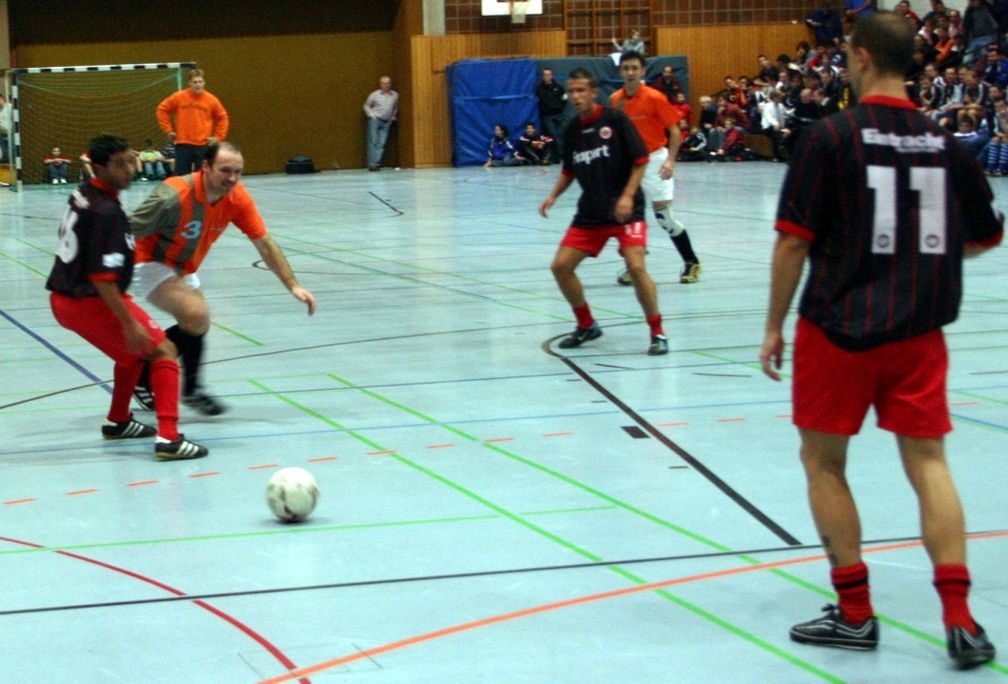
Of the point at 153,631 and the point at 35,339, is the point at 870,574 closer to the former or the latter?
the point at 153,631

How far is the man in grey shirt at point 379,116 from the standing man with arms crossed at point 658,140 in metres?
21.1

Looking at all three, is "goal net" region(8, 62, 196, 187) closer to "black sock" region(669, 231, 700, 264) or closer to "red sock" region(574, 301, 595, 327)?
"black sock" region(669, 231, 700, 264)

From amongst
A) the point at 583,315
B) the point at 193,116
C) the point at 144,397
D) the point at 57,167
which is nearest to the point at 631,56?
the point at 583,315

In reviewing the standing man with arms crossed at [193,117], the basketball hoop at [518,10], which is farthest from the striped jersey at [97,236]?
the basketball hoop at [518,10]

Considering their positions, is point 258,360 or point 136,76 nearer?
point 258,360

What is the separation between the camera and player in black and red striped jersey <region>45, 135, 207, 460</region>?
277 inches

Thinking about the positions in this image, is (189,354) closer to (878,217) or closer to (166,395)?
(166,395)

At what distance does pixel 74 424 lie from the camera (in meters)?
8.07

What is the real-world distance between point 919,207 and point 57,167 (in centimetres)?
2814

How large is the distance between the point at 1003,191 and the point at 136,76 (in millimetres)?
18501

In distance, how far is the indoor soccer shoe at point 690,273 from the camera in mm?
13312

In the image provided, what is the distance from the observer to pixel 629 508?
240 inches

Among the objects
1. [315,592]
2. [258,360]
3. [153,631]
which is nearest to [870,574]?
[315,592]

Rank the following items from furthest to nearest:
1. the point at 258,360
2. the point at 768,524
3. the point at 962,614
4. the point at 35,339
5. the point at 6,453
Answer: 1. the point at 35,339
2. the point at 258,360
3. the point at 6,453
4. the point at 768,524
5. the point at 962,614
